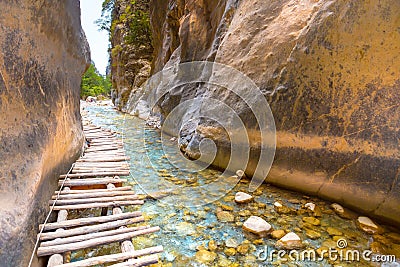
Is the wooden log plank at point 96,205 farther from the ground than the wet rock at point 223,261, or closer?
farther from the ground

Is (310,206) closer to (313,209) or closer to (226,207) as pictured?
(313,209)

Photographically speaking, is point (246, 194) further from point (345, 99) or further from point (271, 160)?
point (345, 99)

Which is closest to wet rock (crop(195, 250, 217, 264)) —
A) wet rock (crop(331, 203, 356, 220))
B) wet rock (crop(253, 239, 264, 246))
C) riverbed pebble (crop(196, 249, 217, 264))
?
riverbed pebble (crop(196, 249, 217, 264))

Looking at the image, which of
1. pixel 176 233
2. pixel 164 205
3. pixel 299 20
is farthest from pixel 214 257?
pixel 299 20

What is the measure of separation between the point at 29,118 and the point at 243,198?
290 centimetres

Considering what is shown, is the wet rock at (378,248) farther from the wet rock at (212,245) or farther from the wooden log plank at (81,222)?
the wooden log plank at (81,222)

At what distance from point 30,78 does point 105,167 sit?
6.59 ft

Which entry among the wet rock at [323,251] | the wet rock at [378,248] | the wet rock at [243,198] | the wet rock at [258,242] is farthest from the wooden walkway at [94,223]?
the wet rock at [378,248]

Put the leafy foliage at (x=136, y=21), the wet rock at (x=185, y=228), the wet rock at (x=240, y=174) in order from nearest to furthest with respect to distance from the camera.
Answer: the wet rock at (x=185, y=228) < the wet rock at (x=240, y=174) < the leafy foliage at (x=136, y=21)

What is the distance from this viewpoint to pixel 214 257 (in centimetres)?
235

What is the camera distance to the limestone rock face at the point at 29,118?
1811 millimetres

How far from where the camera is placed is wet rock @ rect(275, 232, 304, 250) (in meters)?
2.46

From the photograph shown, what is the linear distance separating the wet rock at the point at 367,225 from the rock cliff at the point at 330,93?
14 centimetres

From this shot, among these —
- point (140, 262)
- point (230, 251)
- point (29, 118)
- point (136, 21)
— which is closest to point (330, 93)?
point (230, 251)
